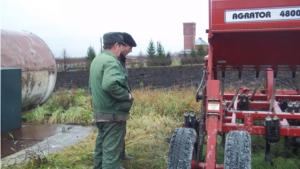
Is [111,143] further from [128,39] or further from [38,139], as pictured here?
[38,139]

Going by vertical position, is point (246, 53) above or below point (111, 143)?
above

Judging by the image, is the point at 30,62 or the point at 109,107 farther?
the point at 30,62

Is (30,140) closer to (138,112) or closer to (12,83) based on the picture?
(12,83)

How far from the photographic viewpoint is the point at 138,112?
789cm

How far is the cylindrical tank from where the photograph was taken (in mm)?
7633

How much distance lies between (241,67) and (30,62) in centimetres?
513

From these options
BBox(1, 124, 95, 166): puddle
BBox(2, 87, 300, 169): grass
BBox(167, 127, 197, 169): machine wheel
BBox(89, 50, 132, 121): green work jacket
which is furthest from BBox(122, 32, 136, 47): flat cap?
BBox(1, 124, 95, 166): puddle

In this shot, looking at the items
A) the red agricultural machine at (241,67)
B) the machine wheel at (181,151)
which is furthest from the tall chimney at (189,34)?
the machine wheel at (181,151)

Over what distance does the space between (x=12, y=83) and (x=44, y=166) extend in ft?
8.96

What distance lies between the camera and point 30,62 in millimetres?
8141

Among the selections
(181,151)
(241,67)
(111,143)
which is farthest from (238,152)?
(241,67)

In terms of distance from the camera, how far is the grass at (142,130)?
4.66m

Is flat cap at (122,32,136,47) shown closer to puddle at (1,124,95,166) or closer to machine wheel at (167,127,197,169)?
machine wheel at (167,127,197,169)

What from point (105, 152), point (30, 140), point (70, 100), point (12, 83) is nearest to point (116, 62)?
point (105, 152)
